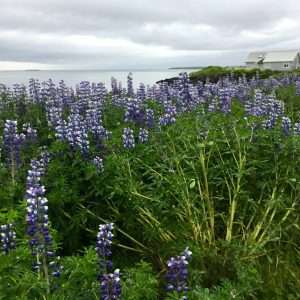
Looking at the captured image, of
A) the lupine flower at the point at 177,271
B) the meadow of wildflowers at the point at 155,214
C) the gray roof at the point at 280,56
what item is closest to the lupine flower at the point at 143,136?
the meadow of wildflowers at the point at 155,214

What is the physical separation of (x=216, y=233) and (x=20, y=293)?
94.0 inches

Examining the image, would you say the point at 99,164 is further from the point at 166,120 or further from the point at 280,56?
the point at 280,56

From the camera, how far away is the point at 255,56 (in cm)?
6300

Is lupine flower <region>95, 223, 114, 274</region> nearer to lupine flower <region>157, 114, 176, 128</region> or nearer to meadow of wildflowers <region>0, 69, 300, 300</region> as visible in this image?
meadow of wildflowers <region>0, 69, 300, 300</region>

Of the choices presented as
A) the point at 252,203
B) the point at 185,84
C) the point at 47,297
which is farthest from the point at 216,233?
the point at 185,84

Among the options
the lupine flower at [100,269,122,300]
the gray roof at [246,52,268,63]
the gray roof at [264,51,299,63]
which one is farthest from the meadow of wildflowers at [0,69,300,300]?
the gray roof at [246,52,268,63]

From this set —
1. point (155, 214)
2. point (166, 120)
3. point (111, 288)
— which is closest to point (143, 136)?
point (166, 120)

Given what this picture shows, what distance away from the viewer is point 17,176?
4969 mm

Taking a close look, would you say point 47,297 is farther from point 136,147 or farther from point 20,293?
point 136,147

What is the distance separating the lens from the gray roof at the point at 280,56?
56.1 metres

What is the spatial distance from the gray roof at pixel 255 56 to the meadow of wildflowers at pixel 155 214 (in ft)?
194

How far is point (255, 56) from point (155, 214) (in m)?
62.8

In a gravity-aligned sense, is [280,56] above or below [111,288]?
above

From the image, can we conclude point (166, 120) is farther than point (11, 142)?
Yes
